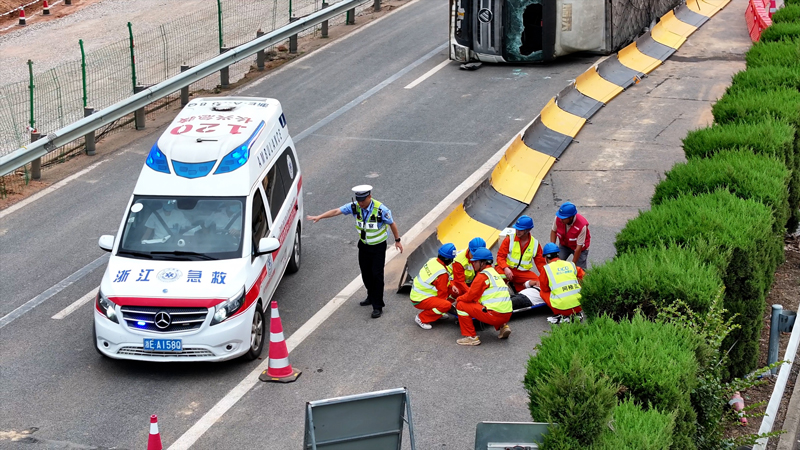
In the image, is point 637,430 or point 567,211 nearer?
point 637,430

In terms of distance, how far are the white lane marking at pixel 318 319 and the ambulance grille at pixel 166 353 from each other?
0.50 metres

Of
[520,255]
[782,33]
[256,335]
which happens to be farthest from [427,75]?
[256,335]

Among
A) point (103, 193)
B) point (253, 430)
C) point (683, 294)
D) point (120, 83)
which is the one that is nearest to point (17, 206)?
point (103, 193)

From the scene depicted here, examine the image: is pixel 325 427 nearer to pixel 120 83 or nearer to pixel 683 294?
pixel 683 294

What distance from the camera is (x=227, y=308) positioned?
10609mm

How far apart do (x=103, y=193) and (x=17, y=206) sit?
4.26ft

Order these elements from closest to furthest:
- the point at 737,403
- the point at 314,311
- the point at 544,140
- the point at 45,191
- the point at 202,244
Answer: the point at 737,403
the point at 202,244
the point at 314,311
the point at 45,191
the point at 544,140

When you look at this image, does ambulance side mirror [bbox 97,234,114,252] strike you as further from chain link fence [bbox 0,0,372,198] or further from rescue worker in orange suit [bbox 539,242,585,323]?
chain link fence [bbox 0,0,372,198]

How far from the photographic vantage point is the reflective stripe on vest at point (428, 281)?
38.2ft

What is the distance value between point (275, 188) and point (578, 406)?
6.66m

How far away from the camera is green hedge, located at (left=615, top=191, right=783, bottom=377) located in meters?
9.98

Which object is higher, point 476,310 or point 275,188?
point 275,188

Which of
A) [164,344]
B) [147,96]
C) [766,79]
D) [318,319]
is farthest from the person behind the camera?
[147,96]

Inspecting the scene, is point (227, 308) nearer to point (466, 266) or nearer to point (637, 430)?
point (466, 266)
